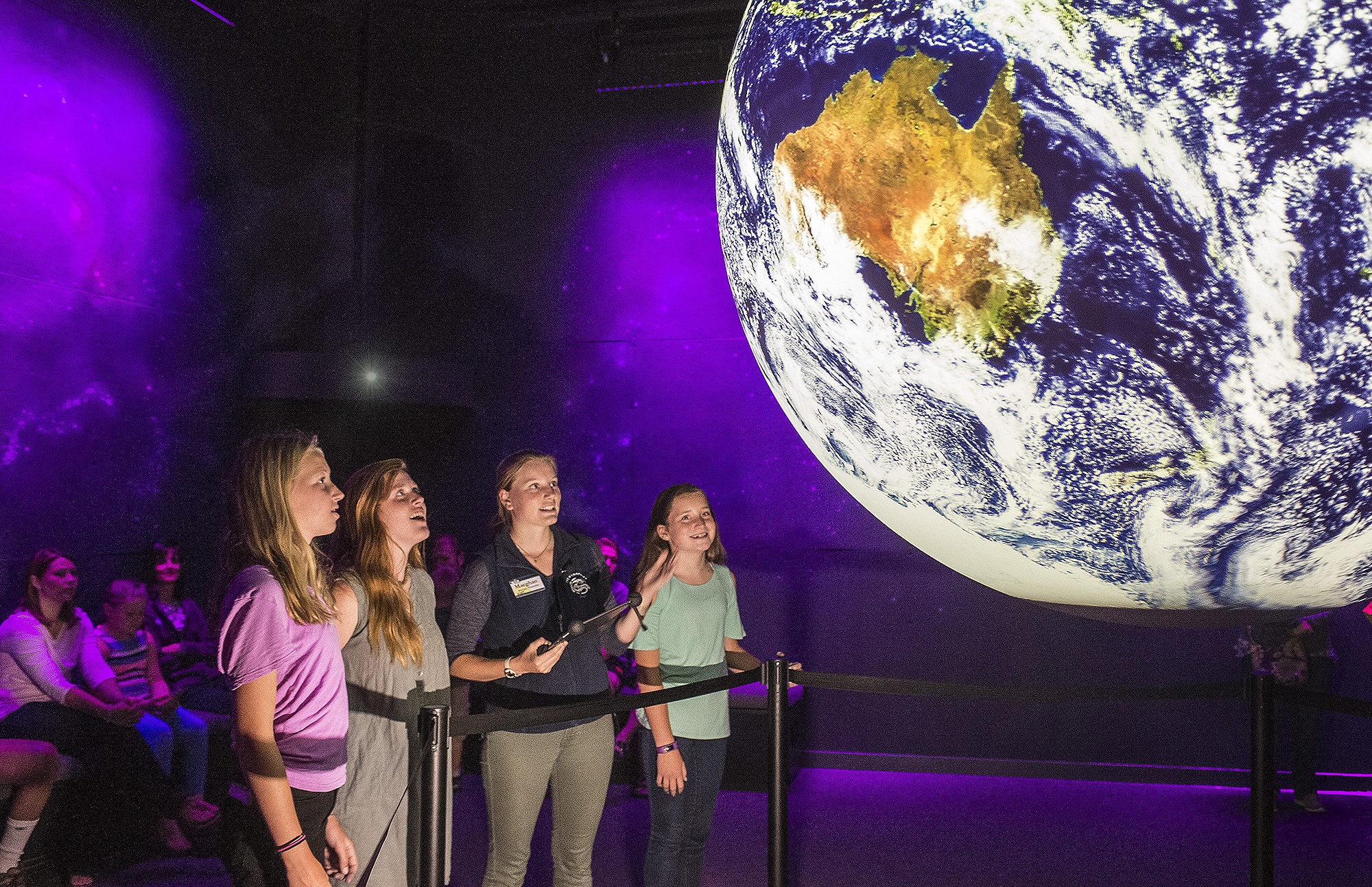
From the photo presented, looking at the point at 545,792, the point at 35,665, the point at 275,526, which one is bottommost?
the point at 545,792

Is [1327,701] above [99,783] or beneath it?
above

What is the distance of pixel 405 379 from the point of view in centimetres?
746

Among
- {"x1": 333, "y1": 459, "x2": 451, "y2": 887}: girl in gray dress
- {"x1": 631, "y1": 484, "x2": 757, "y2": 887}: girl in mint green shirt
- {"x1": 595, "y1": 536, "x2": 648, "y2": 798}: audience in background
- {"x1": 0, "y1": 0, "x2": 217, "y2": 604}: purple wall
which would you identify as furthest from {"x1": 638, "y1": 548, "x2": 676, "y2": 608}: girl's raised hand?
{"x1": 0, "y1": 0, "x2": 217, "y2": 604}: purple wall

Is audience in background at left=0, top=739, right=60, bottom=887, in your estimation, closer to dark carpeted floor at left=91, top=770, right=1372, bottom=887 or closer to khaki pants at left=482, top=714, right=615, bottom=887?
dark carpeted floor at left=91, top=770, right=1372, bottom=887

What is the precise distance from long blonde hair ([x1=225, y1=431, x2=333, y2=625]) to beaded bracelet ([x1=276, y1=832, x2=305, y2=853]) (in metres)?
0.47

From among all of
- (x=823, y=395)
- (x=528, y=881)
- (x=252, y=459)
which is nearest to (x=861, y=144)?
(x=823, y=395)

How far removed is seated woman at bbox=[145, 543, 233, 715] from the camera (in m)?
5.29

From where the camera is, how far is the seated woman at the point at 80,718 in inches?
171

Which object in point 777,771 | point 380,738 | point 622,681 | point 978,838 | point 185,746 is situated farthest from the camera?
point 622,681

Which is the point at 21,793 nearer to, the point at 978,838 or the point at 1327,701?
the point at 978,838

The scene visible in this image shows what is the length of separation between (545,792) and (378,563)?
96cm

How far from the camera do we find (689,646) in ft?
12.1

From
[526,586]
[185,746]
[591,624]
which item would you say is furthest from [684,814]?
[185,746]

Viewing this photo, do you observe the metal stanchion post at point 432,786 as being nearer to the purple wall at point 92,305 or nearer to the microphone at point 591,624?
the microphone at point 591,624
